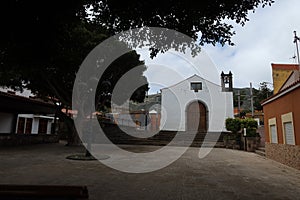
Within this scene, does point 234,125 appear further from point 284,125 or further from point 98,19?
point 98,19

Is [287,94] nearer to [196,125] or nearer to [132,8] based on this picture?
[132,8]

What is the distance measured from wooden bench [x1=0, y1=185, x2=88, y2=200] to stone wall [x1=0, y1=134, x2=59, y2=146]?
1303 cm

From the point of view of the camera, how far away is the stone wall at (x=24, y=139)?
1390 centimetres

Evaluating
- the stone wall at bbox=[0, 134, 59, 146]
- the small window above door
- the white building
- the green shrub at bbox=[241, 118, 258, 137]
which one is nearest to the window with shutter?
the green shrub at bbox=[241, 118, 258, 137]

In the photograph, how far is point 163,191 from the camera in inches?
188

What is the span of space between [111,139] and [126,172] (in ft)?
40.0

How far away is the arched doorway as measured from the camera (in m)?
21.1

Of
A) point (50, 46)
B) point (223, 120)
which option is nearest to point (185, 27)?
point (50, 46)

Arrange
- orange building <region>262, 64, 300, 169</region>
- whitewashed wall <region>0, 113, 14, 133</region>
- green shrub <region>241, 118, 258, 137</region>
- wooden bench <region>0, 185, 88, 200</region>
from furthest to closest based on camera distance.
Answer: whitewashed wall <region>0, 113, 14, 133</region>
green shrub <region>241, 118, 258, 137</region>
orange building <region>262, 64, 300, 169</region>
wooden bench <region>0, 185, 88, 200</region>

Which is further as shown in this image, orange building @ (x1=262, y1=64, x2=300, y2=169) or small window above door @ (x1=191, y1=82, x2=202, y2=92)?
small window above door @ (x1=191, y1=82, x2=202, y2=92)

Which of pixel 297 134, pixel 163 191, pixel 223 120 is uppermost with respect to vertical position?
pixel 223 120

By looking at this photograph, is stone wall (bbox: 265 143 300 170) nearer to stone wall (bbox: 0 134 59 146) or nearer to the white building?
the white building

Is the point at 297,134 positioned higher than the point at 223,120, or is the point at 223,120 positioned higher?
the point at 223,120

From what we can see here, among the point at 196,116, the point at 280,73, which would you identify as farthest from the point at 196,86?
the point at 280,73
